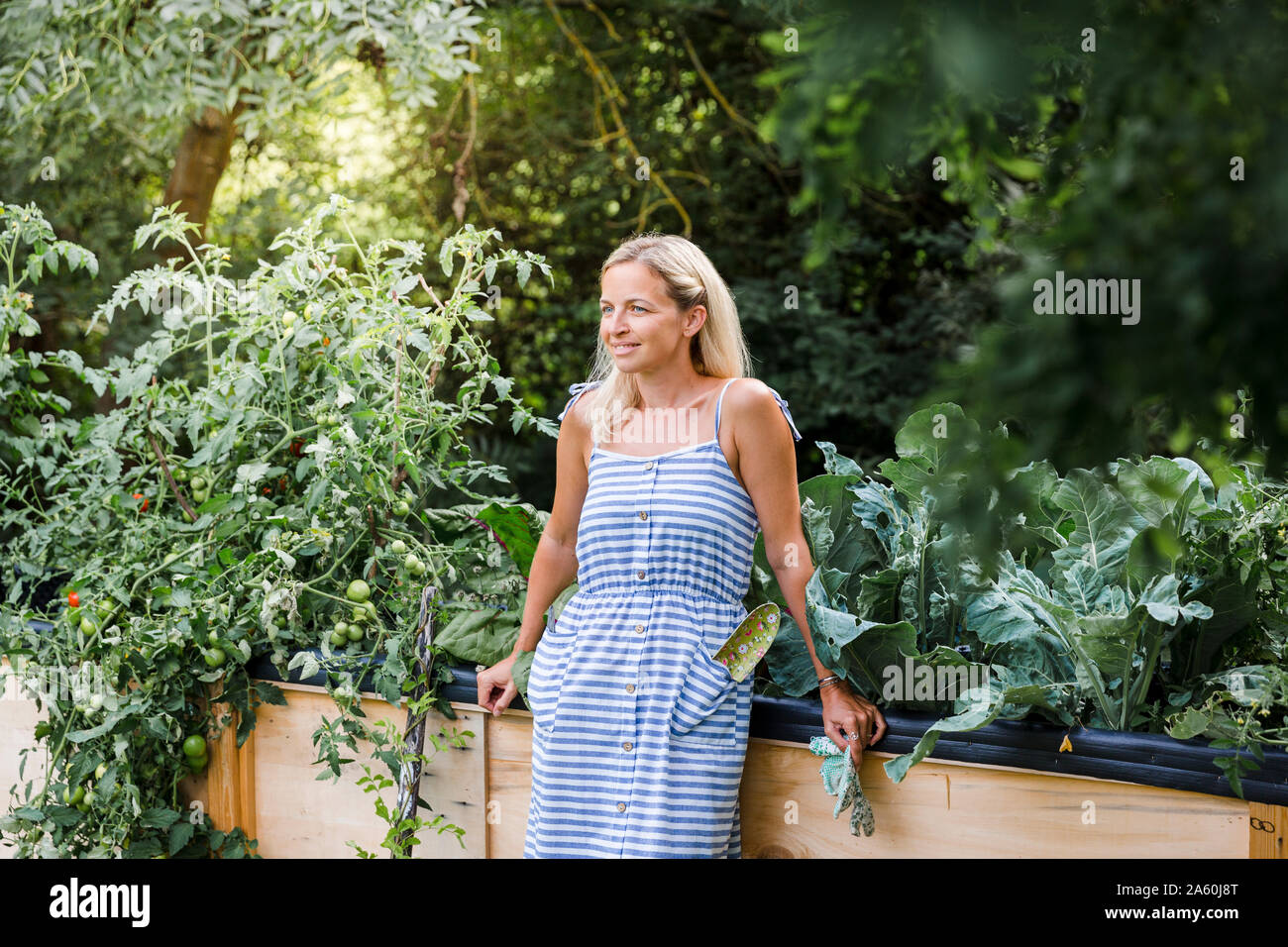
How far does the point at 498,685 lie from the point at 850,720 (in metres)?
0.67

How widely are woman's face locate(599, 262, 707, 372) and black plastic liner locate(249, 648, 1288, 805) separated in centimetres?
60

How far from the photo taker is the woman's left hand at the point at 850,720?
70.1 inches

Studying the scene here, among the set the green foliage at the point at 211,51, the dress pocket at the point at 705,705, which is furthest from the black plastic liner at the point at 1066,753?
the green foliage at the point at 211,51

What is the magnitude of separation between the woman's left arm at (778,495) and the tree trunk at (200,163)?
14.3 feet

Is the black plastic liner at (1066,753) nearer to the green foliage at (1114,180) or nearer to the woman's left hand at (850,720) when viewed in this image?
the woman's left hand at (850,720)

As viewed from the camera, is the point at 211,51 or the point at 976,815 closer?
the point at 976,815

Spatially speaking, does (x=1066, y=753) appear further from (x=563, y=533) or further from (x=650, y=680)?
(x=563, y=533)

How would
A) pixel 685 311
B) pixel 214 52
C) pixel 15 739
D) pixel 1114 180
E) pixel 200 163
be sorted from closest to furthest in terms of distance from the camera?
pixel 1114 180
pixel 685 311
pixel 15 739
pixel 214 52
pixel 200 163

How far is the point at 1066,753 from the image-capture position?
1662 mm

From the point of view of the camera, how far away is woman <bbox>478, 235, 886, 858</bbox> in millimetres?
1805

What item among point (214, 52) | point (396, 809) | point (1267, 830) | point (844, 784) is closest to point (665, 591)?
point (844, 784)

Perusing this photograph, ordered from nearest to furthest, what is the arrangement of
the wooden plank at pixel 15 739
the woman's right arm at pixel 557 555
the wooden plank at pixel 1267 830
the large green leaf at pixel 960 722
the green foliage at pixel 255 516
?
the wooden plank at pixel 1267 830, the large green leaf at pixel 960 722, the woman's right arm at pixel 557 555, the green foliage at pixel 255 516, the wooden plank at pixel 15 739

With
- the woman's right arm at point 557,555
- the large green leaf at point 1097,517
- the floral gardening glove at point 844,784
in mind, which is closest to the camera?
the floral gardening glove at point 844,784
